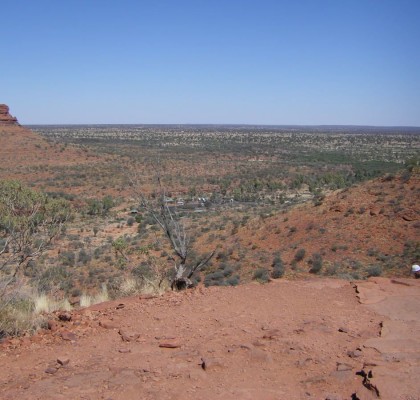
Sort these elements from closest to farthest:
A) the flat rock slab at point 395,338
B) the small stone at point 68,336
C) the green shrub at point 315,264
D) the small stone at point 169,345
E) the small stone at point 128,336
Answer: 1. the flat rock slab at point 395,338
2. the small stone at point 169,345
3. the small stone at point 128,336
4. the small stone at point 68,336
5. the green shrub at point 315,264

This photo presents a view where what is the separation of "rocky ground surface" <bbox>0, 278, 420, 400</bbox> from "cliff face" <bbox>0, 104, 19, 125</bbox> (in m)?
69.4

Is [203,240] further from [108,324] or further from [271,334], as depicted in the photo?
[271,334]

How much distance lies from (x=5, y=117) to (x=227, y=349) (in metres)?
72.9

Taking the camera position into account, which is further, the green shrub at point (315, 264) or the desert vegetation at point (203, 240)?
the green shrub at point (315, 264)

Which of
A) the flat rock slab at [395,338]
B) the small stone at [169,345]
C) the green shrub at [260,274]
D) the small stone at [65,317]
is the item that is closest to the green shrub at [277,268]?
the green shrub at [260,274]

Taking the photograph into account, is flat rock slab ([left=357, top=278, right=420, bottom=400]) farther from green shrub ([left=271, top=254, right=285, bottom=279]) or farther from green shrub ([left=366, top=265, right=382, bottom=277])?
green shrub ([left=271, top=254, right=285, bottom=279])

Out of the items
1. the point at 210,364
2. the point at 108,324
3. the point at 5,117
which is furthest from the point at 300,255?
the point at 5,117

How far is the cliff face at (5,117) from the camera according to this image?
224 feet

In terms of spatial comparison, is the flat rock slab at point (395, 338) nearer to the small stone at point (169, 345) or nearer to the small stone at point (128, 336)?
the small stone at point (169, 345)

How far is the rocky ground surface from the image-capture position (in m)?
4.70

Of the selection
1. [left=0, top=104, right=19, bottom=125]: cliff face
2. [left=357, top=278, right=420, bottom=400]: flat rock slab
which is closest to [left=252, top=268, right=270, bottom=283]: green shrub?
[left=357, top=278, right=420, bottom=400]: flat rock slab

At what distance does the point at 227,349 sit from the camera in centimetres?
560

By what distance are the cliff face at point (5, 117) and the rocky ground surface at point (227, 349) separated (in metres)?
69.4

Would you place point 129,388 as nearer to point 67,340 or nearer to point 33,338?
point 67,340
